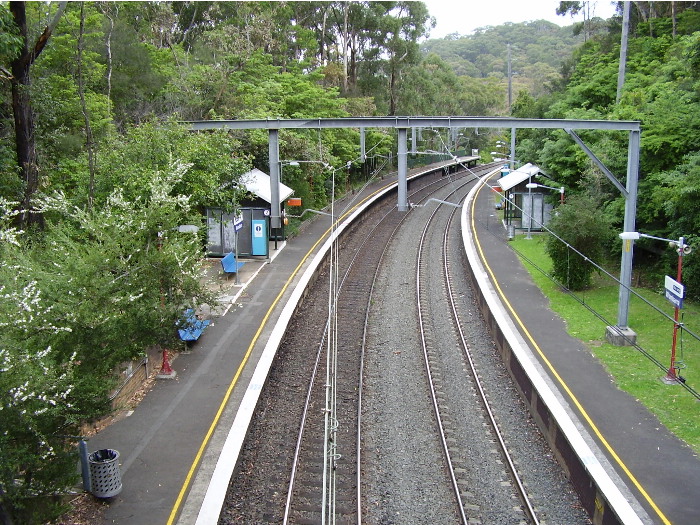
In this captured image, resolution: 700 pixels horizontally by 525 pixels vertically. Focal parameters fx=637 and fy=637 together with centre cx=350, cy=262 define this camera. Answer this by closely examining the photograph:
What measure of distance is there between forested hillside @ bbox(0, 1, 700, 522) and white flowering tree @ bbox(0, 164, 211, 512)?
0.04 metres

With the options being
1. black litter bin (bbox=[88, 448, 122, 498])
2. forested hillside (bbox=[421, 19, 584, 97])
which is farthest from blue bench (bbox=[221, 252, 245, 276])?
forested hillside (bbox=[421, 19, 584, 97])

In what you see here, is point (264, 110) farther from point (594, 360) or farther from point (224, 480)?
point (224, 480)

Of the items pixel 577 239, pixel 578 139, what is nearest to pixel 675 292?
pixel 578 139

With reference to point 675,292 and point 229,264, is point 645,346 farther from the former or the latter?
point 229,264

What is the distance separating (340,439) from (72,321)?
6.14 m

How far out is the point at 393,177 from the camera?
54.4 metres

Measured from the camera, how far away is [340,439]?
1322 cm

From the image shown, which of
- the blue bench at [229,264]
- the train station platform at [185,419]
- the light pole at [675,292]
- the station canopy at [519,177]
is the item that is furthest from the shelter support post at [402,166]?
the station canopy at [519,177]

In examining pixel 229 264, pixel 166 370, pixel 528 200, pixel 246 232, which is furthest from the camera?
pixel 528 200

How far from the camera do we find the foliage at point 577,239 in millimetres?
21672

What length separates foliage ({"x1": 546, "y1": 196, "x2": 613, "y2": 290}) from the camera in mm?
21672

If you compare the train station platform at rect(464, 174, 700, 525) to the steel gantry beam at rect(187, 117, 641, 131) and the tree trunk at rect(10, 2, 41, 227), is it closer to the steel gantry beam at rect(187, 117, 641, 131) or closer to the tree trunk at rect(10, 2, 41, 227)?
the steel gantry beam at rect(187, 117, 641, 131)

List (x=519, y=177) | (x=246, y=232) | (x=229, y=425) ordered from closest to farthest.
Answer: (x=229, y=425) → (x=246, y=232) → (x=519, y=177)

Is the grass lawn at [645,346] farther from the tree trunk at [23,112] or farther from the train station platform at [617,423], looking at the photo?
the tree trunk at [23,112]
